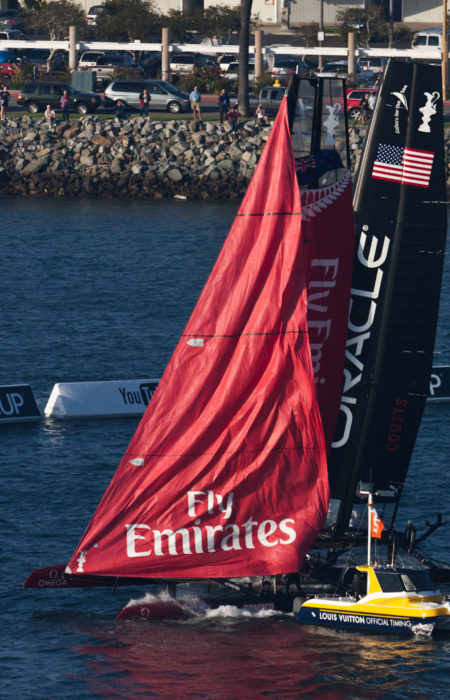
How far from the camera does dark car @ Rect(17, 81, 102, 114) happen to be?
293 ft

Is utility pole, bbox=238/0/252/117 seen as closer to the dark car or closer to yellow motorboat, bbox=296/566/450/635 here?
the dark car

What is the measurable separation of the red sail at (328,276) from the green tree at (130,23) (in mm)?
91649

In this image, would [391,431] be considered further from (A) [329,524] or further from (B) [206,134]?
(B) [206,134]

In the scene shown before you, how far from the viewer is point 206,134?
84.2 meters

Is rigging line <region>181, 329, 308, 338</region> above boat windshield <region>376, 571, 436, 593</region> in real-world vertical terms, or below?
above

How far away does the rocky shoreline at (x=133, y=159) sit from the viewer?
274 ft

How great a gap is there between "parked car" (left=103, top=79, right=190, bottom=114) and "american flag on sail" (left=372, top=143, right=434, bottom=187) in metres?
68.3

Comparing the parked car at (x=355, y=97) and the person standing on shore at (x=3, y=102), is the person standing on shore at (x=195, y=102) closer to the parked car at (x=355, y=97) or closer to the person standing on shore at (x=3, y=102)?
the parked car at (x=355, y=97)

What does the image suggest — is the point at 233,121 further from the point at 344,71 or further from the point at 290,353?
the point at 290,353

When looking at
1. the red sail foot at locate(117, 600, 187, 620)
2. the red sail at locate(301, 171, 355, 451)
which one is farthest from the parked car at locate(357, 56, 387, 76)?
the red sail foot at locate(117, 600, 187, 620)

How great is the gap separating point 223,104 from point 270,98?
17.1 feet

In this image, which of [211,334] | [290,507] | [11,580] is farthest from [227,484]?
[11,580]

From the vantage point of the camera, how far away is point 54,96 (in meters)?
89.5

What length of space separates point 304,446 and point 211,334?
2.68 metres
